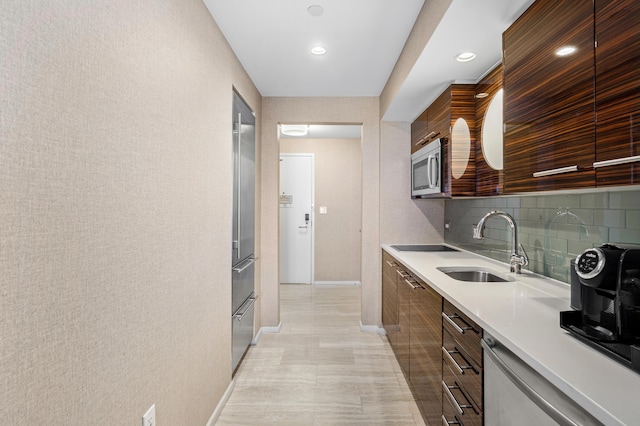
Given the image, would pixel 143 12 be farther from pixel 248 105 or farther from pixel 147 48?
pixel 248 105

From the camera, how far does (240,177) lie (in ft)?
9.26

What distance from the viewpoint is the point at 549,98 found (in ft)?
4.40

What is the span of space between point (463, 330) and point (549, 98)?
0.97 m

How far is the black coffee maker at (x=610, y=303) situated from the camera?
0.94 m

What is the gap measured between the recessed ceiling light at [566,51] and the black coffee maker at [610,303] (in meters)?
0.67

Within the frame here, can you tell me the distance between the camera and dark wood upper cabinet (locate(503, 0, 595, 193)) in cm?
116

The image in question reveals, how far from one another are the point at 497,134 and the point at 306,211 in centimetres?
396

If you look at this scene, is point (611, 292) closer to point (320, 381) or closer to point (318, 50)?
point (320, 381)

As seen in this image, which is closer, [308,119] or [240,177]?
[240,177]

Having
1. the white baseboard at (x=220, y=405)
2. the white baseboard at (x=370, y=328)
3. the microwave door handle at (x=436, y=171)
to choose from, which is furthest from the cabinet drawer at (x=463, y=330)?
A: the white baseboard at (x=370, y=328)

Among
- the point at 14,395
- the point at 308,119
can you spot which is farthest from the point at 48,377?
the point at 308,119

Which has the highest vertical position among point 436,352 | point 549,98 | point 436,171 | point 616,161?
point 549,98

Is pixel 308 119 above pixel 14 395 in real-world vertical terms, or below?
above

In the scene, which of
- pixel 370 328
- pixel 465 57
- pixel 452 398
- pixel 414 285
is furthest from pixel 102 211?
pixel 370 328
